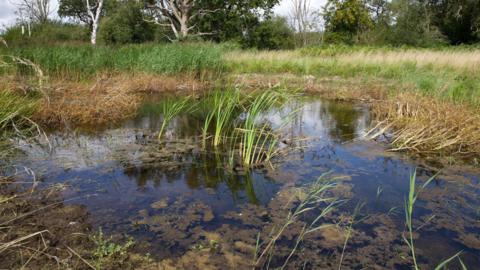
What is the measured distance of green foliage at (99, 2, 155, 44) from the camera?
75.6ft

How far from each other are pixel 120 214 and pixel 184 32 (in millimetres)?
20197

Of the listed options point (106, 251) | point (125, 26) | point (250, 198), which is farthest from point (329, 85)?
point (125, 26)

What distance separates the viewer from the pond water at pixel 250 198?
2.54 meters

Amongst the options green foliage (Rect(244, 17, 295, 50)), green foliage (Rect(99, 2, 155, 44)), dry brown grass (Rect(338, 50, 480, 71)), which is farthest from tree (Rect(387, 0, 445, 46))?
green foliage (Rect(99, 2, 155, 44))

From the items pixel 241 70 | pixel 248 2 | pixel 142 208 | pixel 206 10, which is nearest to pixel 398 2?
pixel 248 2

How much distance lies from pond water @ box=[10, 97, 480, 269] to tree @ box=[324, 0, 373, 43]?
61.5 feet

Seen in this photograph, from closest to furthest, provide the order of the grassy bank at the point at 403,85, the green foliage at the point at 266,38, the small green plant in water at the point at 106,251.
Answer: the small green plant in water at the point at 106,251 < the grassy bank at the point at 403,85 < the green foliage at the point at 266,38

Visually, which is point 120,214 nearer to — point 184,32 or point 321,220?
point 321,220

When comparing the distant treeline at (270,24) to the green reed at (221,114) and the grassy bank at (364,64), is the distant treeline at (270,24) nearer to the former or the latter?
the grassy bank at (364,64)

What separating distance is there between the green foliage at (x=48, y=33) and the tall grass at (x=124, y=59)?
1597 mm

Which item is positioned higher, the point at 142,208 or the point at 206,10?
the point at 206,10

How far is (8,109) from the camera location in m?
4.55

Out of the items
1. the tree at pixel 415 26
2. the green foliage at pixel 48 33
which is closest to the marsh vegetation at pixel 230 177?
the green foliage at pixel 48 33

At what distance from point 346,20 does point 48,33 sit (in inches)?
681
